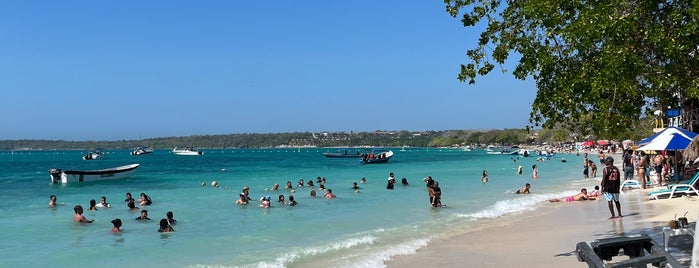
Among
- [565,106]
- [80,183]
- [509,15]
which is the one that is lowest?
[80,183]

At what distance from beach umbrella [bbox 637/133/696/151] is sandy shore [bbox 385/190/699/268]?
1.50 m

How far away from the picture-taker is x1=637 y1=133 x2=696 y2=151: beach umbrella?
1577cm

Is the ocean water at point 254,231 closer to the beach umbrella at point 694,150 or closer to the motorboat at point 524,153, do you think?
the beach umbrella at point 694,150

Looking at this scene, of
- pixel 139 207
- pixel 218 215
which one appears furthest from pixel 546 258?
pixel 139 207

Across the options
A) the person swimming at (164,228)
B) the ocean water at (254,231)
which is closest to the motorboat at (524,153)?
the ocean water at (254,231)

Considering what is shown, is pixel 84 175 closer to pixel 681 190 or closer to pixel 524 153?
pixel 681 190

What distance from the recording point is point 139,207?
23.7m

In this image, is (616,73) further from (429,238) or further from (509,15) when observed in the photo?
(429,238)

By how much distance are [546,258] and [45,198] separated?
92.2 ft

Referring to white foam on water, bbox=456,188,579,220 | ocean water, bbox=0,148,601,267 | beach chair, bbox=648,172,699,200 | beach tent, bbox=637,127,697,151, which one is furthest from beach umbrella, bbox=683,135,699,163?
white foam on water, bbox=456,188,579,220

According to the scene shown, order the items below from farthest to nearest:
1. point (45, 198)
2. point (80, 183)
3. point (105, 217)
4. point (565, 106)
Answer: point (80, 183), point (45, 198), point (105, 217), point (565, 106)

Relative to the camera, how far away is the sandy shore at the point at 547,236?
32.3 ft

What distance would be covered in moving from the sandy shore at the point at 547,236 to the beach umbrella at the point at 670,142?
1503 millimetres

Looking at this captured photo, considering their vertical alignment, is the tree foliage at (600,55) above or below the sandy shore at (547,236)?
above
